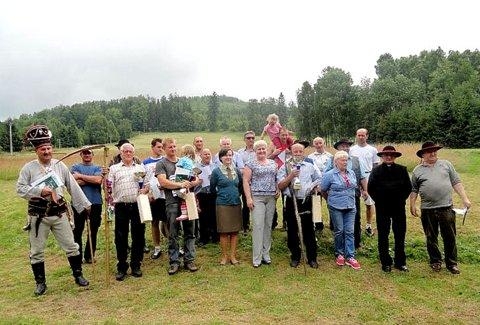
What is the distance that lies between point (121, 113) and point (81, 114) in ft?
31.0

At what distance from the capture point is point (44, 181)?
562 cm

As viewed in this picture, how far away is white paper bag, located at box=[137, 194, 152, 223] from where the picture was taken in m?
5.97

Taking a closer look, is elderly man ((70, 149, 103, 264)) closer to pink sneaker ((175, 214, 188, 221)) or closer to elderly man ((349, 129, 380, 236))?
pink sneaker ((175, 214, 188, 221))

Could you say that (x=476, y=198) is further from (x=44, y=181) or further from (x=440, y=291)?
(x=44, y=181)

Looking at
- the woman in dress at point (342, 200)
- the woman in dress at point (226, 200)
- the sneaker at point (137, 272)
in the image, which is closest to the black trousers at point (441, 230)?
the woman in dress at point (342, 200)

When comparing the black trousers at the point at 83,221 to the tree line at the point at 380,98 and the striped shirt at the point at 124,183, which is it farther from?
the tree line at the point at 380,98

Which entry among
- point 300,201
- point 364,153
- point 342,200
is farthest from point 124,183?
point 364,153

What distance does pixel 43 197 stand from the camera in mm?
5633

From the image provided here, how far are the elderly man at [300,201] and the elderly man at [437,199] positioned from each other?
158cm

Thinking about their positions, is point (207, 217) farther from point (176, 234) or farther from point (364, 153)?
point (364, 153)

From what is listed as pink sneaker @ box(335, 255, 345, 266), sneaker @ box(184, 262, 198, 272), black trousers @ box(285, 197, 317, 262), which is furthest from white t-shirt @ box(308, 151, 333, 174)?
sneaker @ box(184, 262, 198, 272)

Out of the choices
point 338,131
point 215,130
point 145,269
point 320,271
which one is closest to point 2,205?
point 145,269

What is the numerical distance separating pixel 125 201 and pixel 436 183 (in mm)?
4572

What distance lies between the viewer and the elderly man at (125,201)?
6234 mm
